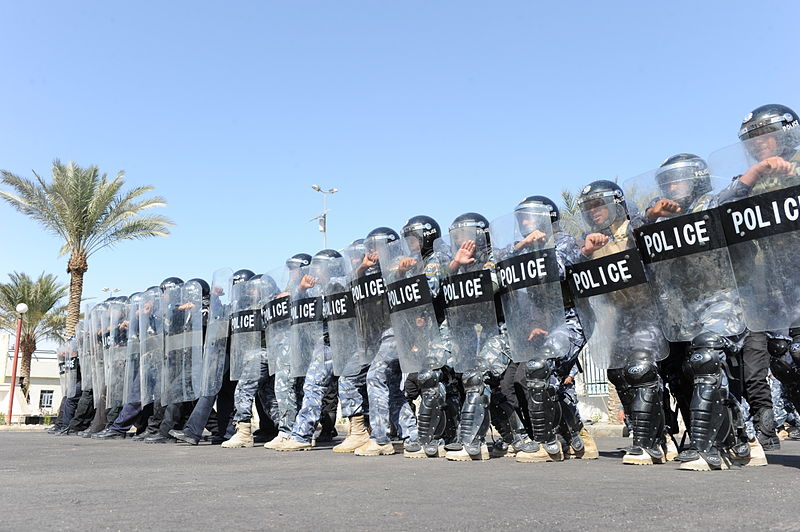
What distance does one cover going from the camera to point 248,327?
317 inches

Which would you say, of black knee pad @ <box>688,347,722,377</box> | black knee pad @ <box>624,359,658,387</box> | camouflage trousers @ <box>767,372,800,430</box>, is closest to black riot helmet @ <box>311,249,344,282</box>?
black knee pad @ <box>624,359,658,387</box>

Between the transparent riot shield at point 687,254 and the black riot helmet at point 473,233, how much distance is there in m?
1.33

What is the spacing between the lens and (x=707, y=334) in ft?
14.7

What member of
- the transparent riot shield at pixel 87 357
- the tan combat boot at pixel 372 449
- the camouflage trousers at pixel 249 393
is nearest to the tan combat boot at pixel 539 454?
the tan combat boot at pixel 372 449

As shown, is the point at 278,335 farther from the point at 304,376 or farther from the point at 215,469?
the point at 215,469

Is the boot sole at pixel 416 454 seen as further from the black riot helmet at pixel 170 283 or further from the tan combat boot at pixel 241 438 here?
the black riot helmet at pixel 170 283

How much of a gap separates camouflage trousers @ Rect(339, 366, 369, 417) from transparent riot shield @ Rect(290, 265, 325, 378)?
1.90ft

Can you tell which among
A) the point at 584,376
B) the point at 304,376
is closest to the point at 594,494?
the point at 304,376

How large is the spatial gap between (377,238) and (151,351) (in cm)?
422

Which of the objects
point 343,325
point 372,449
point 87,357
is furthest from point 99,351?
point 372,449

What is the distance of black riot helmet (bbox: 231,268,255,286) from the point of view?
8.52 metres

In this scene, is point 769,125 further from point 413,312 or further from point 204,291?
point 204,291

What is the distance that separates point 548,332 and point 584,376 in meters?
8.14

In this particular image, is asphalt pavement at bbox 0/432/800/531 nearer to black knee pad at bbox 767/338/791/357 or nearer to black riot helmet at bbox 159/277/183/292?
black knee pad at bbox 767/338/791/357
